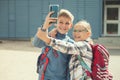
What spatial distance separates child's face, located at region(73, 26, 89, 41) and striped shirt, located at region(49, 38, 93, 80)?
6 cm

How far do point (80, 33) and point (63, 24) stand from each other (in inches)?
7.5

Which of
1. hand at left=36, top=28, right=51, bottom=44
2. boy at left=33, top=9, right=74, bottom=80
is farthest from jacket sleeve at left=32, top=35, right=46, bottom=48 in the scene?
hand at left=36, top=28, right=51, bottom=44

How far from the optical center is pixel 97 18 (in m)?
26.8

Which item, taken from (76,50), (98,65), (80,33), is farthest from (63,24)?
(98,65)

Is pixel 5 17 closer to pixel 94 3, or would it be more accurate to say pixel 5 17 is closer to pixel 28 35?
pixel 28 35

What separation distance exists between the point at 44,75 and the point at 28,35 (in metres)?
24.2

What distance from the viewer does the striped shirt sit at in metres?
3.35

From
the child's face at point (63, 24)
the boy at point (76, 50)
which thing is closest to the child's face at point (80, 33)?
the boy at point (76, 50)

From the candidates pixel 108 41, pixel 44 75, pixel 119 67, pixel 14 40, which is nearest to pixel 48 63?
pixel 44 75

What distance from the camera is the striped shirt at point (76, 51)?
335 centimetres

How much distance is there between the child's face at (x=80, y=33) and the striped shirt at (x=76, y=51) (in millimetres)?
57

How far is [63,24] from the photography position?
3.48 meters

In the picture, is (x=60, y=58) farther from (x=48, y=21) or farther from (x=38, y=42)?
(x=48, y=21)

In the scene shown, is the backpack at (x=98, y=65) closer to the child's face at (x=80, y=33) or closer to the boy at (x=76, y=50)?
the boy at (x=76, y=50)
